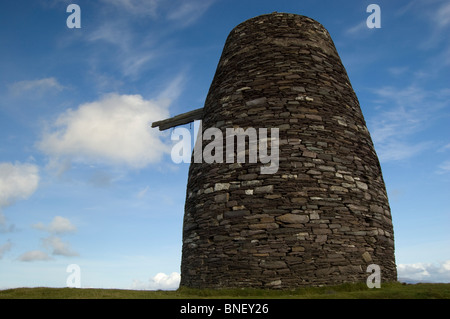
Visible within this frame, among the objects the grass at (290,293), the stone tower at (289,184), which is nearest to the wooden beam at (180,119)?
the stone tower at (289,184)

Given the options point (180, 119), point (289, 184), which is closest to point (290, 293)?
point (289, 184)

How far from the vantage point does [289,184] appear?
902 centimetres

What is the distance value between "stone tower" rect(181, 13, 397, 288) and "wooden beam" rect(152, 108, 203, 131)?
2.61 m

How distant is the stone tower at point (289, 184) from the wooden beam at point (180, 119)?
8.56 feet

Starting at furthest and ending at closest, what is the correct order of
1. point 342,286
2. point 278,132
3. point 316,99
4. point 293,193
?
point 316,99, point 278,132, point 293,193, point 342,286

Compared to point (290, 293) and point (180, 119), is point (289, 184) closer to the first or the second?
point (290, 293)

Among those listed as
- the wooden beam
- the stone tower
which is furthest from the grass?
the wooden beam

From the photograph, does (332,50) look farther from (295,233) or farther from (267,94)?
(295,233)

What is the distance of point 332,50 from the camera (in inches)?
468

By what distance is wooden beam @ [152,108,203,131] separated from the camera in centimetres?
1428

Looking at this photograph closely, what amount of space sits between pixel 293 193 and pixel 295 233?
0.93 meters

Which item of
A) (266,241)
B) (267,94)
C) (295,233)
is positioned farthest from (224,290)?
(267,94)

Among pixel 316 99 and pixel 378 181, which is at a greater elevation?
pixel 316 99

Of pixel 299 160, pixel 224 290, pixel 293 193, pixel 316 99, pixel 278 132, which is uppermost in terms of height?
pixel 316 99
